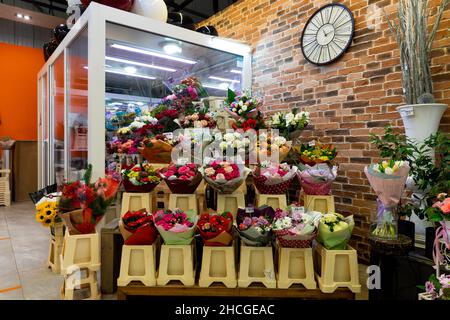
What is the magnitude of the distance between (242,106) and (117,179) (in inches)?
51.3

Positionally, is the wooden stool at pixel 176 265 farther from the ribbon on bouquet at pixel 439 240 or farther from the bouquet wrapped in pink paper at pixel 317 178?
the ribbon on bouquet at pixel 439 240

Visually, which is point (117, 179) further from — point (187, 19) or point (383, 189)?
A: point (187, 19)

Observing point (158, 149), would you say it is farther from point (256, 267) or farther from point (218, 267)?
point (256, 267)

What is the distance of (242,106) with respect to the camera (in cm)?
290

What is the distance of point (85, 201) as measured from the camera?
1.88m

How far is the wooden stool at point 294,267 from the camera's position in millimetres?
1953

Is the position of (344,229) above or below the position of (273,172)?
below

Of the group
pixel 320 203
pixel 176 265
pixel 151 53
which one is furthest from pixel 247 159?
pixel 151 53

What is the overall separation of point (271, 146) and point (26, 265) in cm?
242

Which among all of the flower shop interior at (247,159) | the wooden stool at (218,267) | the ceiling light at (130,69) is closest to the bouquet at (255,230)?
the flower shop interior at (247,159)

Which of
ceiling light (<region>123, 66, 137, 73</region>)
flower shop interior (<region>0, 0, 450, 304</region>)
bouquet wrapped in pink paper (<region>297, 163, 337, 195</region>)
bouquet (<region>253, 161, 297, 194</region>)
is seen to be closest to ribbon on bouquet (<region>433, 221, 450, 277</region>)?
flower shop interior (<region>0, 0, 450, 304</region>)

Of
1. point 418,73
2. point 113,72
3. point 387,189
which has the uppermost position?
point 113,72

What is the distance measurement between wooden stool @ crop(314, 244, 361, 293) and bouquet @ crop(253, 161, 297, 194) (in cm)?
58
